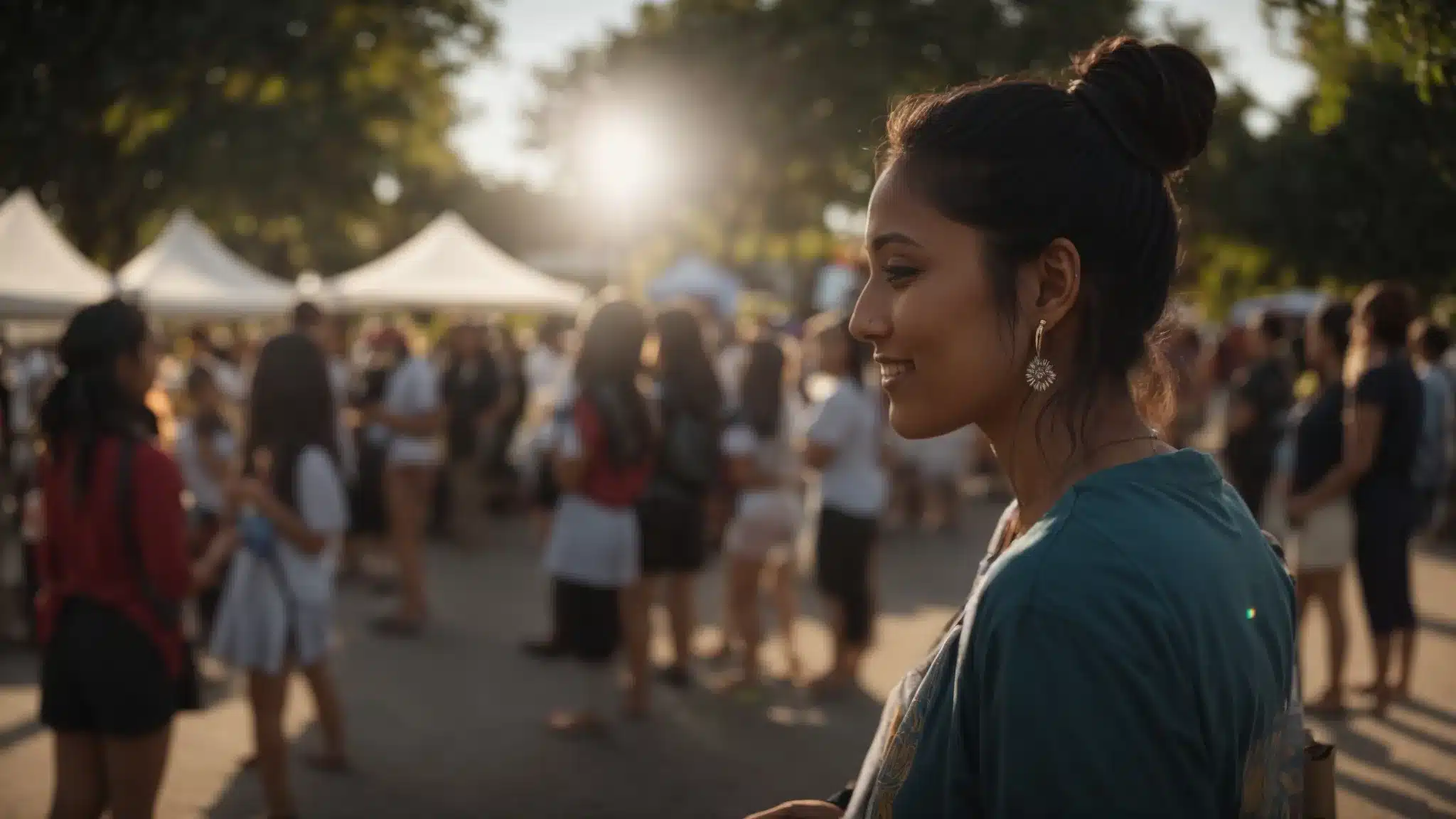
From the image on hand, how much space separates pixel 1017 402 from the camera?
1489 millimetres

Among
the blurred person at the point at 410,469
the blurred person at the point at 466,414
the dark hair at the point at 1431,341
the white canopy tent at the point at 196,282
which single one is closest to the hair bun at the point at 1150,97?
the blurred person at the point at 410,469

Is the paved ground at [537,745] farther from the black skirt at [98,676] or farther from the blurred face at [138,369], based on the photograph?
the blurred face at [138,369]

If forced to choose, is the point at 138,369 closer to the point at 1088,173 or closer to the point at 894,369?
the point at 894,369

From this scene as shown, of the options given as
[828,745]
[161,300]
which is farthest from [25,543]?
[161,300]

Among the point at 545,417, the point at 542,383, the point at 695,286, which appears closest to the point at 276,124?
the point at 695,286

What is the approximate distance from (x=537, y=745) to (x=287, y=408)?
208 cm

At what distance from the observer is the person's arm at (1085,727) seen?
3.70 ft

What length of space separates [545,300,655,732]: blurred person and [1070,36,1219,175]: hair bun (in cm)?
420

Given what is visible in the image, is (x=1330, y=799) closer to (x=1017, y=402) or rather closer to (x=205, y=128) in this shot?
(x=1017, y=402)

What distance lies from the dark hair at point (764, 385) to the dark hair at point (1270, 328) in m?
3.70

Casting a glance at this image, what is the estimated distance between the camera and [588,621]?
562cm

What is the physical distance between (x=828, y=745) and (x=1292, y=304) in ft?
98.8

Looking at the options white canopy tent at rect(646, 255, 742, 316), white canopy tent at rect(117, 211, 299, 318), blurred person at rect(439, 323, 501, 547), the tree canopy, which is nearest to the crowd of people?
blurred person at rect(439, 323, 501, 547)

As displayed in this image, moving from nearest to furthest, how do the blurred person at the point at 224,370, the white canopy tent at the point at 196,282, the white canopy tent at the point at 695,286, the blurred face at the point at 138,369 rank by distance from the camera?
the blurred face at the point at 138,369
the blurred person at the point at 224,370
the white canopy tent at the point at 196,282
the white canopy tent at the point at 695,286
